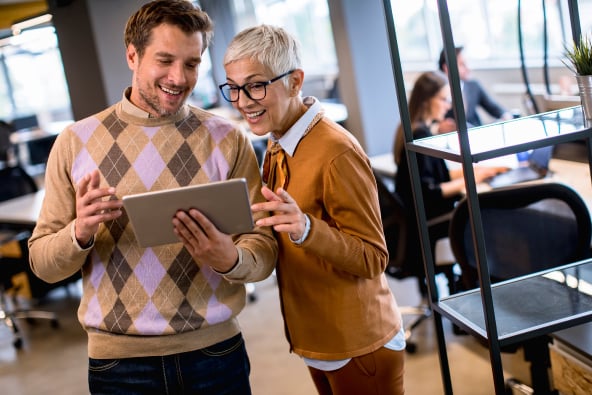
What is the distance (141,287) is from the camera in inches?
68.6

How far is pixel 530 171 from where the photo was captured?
3473mm

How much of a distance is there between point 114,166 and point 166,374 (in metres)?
0.49

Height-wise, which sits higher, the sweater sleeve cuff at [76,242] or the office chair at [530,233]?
the sweater sleeve cuff at [76,242]

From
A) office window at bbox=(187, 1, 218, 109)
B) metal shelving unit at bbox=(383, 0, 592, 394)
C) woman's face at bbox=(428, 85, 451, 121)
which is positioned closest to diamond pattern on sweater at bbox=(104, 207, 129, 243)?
metal shelving unit at bbox=(383, 0, 592, 394)

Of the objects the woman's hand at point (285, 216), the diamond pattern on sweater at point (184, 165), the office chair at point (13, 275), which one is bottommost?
the office chair at point (13, 275)

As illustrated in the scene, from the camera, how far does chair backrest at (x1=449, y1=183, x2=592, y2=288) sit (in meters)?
2.42

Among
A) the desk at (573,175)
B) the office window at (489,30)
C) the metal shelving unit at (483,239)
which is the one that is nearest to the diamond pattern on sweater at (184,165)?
the metal shelving unit at (483,239)

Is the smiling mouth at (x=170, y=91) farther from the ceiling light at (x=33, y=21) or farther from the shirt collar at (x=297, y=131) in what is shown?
the ceiling light at (x=33, y=21)

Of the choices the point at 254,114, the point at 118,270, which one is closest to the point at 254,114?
the point at 254,114

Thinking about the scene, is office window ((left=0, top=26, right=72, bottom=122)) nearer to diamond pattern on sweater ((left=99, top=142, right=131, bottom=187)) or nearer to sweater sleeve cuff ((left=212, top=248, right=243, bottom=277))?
diamond pattern on sweater ((left=99, top=142, right=131, bottom=187))

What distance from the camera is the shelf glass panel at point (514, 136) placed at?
1537mm

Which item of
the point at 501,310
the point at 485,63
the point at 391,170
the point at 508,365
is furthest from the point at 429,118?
the point at 485,63

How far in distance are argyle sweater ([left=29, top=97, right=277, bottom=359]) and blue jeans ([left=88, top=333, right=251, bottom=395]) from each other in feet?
0.07

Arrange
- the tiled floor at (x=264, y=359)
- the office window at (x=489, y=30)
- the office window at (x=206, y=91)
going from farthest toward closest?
the office window at (x=206, y=91) → the office window at (x=489, y=30) → the tiled floor at (x=264, y=359)
